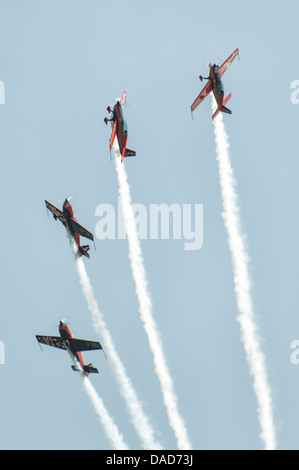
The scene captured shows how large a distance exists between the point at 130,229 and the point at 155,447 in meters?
21.3

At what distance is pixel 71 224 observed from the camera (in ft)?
307

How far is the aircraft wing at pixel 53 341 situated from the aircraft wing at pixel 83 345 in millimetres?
1547

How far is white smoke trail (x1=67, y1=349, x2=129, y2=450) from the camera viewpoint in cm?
9112

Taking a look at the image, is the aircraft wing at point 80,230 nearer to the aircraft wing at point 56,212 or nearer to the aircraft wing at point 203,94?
the aircraft wing at point 56,212

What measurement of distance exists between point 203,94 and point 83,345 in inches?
1074

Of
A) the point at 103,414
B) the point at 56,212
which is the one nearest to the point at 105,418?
the point at 103,414

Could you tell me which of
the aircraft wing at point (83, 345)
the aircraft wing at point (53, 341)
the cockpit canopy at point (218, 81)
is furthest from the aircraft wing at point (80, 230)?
the cockpit canopy at point (218, 81)

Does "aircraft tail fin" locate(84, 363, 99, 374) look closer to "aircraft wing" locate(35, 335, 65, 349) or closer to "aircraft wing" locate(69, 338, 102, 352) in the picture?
"aircraft wing" locate(69, 338, 102, 352)

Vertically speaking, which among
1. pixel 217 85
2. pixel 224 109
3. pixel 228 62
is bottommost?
pixel 224 109

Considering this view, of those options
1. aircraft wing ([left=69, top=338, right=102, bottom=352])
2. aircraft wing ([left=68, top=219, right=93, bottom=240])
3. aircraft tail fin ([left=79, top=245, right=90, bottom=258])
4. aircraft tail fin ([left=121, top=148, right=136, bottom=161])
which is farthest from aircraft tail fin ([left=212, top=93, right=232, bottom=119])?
aircraft wing ([left=69, top=338, right=102, bottom=352])

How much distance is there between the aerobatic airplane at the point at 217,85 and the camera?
3519 inches

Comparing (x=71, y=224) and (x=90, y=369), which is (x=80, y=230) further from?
(x=90, y=369)
